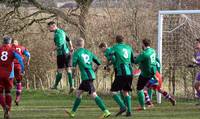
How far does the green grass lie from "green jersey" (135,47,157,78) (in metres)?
1.10

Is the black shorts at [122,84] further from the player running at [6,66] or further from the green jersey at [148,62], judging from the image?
the player running at [6,66]

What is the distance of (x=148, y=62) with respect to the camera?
1920 centimetres

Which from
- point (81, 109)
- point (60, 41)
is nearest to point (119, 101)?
point (81, 109)

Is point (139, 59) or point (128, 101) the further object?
point (139, 59)

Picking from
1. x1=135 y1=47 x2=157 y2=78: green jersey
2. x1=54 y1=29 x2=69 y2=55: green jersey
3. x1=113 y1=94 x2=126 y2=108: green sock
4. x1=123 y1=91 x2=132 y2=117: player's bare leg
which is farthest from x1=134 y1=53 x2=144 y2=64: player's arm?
x1=54 y1=29 x2=69 y2=55: green jersey

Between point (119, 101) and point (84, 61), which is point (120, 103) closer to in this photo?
point (119, 101)

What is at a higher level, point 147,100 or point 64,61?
point 64,61

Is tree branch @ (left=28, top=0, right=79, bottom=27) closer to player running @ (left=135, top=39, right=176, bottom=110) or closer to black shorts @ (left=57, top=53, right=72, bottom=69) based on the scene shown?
black shorts @ (left=57, top=53, right=72, bottom=69)

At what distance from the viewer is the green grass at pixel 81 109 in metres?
18.0

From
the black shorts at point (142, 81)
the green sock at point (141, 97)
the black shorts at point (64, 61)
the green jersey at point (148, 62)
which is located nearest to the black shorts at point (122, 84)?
the green jersey at point (148, 62)

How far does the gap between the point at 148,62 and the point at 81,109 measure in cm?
262

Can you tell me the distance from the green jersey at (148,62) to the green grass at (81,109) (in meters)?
1.10

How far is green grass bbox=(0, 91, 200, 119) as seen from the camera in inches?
711

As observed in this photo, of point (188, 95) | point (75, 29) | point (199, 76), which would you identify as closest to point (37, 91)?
point (75, 29)
